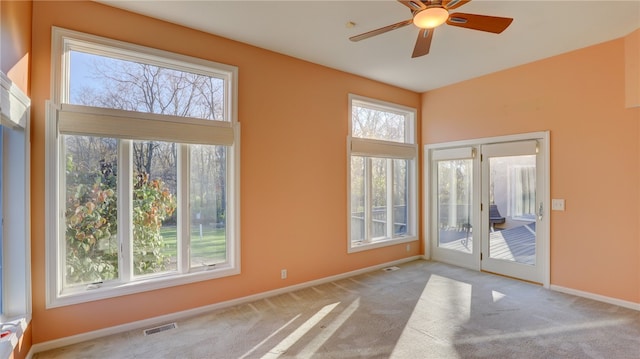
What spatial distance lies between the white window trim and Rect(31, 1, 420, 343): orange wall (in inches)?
4.2

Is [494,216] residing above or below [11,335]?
above

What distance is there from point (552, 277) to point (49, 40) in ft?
19.2

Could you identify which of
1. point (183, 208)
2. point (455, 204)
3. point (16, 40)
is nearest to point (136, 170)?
point (183, 208)

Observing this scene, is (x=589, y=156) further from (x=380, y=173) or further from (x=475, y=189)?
(x=380, y=173)

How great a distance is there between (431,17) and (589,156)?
292 centimetres

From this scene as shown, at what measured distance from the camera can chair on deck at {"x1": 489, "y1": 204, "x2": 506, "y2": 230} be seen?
446 centimetres

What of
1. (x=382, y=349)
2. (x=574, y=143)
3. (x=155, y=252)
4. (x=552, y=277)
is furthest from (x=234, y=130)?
(x=552, y=277)

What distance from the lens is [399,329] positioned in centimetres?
286

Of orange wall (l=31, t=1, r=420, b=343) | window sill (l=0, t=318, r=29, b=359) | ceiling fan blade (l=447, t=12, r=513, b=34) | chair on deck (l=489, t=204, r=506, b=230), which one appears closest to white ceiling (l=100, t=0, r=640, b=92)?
orange wall (l=31, t=1, r=420, b=343)

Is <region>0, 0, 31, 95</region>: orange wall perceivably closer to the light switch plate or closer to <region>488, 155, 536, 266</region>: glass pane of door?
<region>488, 155, 536, 266</region>: glass pane of door

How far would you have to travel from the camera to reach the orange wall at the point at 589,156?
3326 millimetres

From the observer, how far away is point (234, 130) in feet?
11.2

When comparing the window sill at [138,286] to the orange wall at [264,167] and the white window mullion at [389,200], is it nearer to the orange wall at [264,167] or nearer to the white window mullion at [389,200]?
the orange wall at [264,167]

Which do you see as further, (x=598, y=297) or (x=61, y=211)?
(x=598, y=297)
